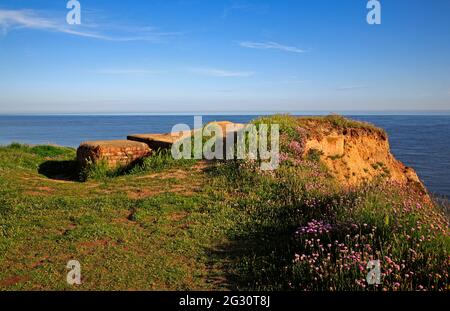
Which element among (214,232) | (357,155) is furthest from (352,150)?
(214,232)

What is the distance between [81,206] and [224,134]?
7.74 meters

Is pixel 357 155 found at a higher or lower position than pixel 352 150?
lower

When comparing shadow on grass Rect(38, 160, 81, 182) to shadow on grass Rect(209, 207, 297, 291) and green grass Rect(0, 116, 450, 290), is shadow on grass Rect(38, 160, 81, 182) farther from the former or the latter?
shadow on grass Rect(209, 207, 297, 291)

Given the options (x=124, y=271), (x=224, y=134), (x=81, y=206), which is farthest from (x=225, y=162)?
(x=124, y=271)

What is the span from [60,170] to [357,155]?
1367 centimetres

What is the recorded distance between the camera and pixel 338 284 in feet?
18.7

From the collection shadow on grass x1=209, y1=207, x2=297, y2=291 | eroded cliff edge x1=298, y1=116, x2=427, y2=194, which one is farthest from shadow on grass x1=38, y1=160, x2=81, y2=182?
eroded cliff edge x1=298, y1=116, x2=427, y2=194

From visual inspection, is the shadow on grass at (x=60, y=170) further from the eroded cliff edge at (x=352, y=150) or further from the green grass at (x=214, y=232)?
the eroded cliff edge at (x=352, y=150)

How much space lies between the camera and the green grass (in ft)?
20.1

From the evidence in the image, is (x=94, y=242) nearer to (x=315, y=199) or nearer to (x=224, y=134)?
(x=315, y=199)

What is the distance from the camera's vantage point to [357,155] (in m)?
18.8

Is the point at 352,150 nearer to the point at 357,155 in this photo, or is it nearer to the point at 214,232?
the point at 357,155

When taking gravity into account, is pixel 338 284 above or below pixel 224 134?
below

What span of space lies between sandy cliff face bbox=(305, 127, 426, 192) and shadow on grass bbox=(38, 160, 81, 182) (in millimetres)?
9507
